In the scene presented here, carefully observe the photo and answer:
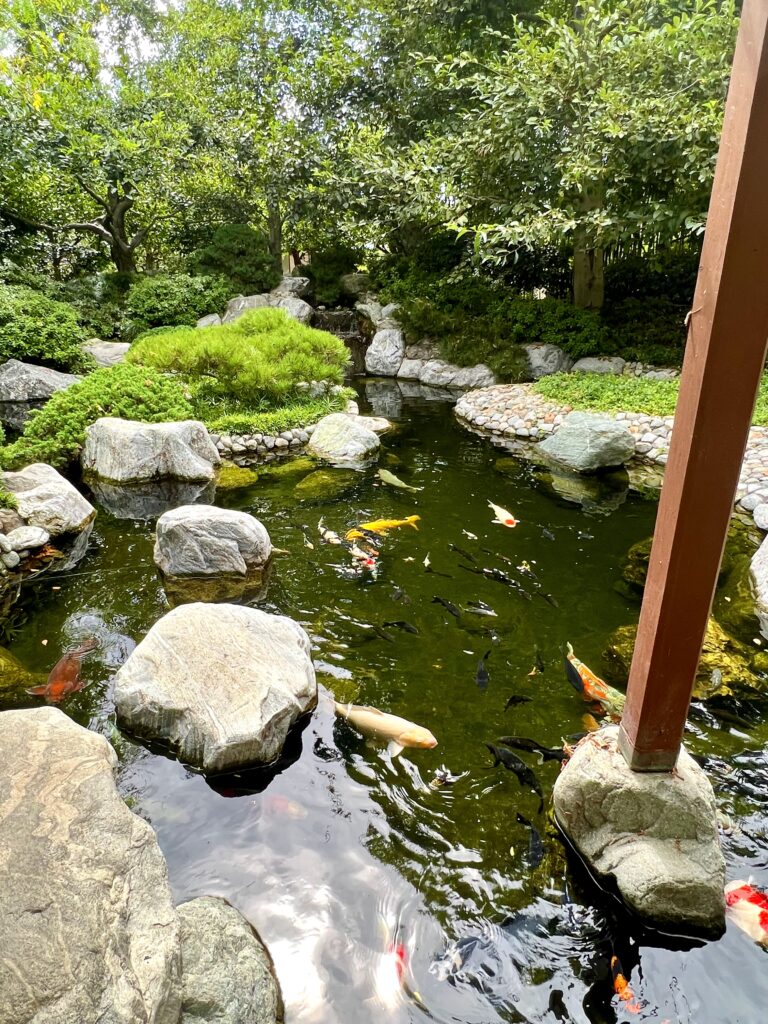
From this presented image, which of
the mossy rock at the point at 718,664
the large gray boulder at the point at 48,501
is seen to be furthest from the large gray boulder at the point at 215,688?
the large gray boulder at the point at 48,501

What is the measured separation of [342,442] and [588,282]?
28.5 ft

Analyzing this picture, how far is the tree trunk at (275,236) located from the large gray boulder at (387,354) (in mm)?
5307

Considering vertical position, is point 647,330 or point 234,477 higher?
point 647,330

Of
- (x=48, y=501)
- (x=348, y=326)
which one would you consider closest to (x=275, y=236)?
(x=348, y=326)

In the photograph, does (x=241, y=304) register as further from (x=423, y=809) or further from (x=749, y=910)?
(x=749, y=910)

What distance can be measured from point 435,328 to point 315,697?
13.0 m

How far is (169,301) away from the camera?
52.3 ft

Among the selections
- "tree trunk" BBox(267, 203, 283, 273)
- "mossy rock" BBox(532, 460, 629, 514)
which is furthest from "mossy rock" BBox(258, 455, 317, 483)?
"tree trunk" BBox(267, 203, 283, 273)

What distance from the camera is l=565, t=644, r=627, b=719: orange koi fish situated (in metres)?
4.09

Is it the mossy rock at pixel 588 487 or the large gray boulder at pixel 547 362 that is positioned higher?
the large gray boulder at pixel 547 362

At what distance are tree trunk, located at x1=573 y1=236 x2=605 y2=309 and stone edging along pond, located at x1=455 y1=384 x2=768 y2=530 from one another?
3609 millimetres

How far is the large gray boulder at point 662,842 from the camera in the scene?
2.66 meters

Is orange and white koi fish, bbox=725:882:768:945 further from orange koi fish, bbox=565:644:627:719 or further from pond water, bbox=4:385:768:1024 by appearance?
orange koi fish, bbox=565:644:627:719

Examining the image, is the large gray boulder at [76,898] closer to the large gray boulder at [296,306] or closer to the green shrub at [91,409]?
the green shrub at [91,409]
